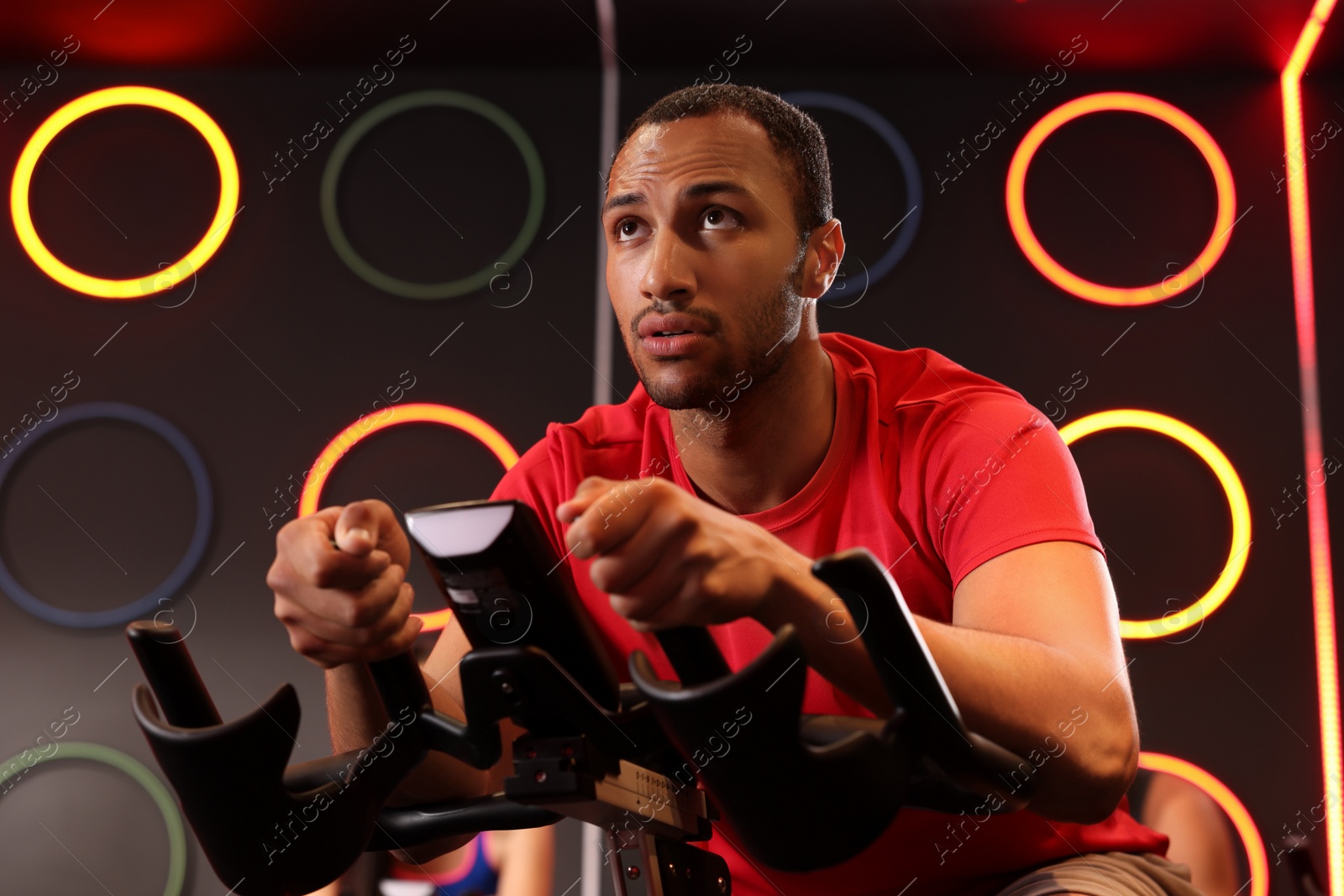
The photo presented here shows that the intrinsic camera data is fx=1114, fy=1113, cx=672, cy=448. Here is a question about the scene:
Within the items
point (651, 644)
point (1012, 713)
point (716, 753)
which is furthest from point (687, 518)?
point (651, 644)

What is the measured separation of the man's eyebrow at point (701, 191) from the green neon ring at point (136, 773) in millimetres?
2093

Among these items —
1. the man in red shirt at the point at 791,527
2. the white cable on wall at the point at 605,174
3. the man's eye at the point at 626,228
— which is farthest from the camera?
the white cable on wall at the point at 605,174

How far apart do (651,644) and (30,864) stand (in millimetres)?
2186

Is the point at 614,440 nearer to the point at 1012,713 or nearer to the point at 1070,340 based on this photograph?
the point at 1012,713

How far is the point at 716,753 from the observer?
26.1 inches

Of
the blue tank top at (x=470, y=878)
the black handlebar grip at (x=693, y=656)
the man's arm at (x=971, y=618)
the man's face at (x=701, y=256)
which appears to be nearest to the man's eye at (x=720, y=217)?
the man's face at (x=701, y=256)

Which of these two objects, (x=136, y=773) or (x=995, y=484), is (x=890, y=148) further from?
(x=136, y=773)

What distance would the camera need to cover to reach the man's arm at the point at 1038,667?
0.78 meters

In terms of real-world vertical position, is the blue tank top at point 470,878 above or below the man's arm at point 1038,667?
above

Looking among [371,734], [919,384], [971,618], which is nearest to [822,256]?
[919,384]

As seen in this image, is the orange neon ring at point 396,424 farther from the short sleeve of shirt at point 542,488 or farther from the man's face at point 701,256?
the man's face at point 701,256

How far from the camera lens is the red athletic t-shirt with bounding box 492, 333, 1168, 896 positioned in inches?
47.7

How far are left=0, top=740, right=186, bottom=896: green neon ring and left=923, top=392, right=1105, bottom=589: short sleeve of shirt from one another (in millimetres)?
2229

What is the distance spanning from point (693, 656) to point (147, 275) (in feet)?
8.99
